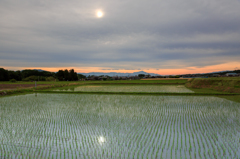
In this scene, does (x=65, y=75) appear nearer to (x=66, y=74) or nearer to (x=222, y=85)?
(x=66, y=74)

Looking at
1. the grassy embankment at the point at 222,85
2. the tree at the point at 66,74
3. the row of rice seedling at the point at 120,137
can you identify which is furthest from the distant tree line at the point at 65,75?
the row of rice seedling at the point at 120,137

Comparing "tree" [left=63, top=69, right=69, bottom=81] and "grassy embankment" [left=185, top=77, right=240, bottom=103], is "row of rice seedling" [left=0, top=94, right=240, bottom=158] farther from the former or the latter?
"tree" [left=63, top=69, right=69, bottom=81]

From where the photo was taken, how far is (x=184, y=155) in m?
3.13

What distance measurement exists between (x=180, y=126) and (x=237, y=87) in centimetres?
1326

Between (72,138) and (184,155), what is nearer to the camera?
(184,155)

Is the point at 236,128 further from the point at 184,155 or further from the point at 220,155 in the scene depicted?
the point at 184,155

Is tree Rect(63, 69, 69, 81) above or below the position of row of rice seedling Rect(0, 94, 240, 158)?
above

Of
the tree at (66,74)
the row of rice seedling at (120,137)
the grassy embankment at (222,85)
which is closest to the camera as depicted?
the row of rice seedling at (120,137)

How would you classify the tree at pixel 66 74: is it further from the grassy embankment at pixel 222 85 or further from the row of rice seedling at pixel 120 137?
the row of rice seedling at pixel 120 137

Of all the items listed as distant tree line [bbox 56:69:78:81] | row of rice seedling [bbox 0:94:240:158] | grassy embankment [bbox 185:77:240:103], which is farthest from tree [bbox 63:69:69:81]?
row of rice seedling [bbox 0:94:240:158]

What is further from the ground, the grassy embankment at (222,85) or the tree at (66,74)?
the tree at (66,74)

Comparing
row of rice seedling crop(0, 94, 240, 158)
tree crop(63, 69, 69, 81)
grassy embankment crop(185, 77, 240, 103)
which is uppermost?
tree crop(63, 69, 69, 81)

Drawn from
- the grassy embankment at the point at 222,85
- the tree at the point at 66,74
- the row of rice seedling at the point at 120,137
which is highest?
the tree at the point at 66,74

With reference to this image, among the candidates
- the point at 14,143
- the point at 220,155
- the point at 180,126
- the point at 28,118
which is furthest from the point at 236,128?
the point at 28,118
